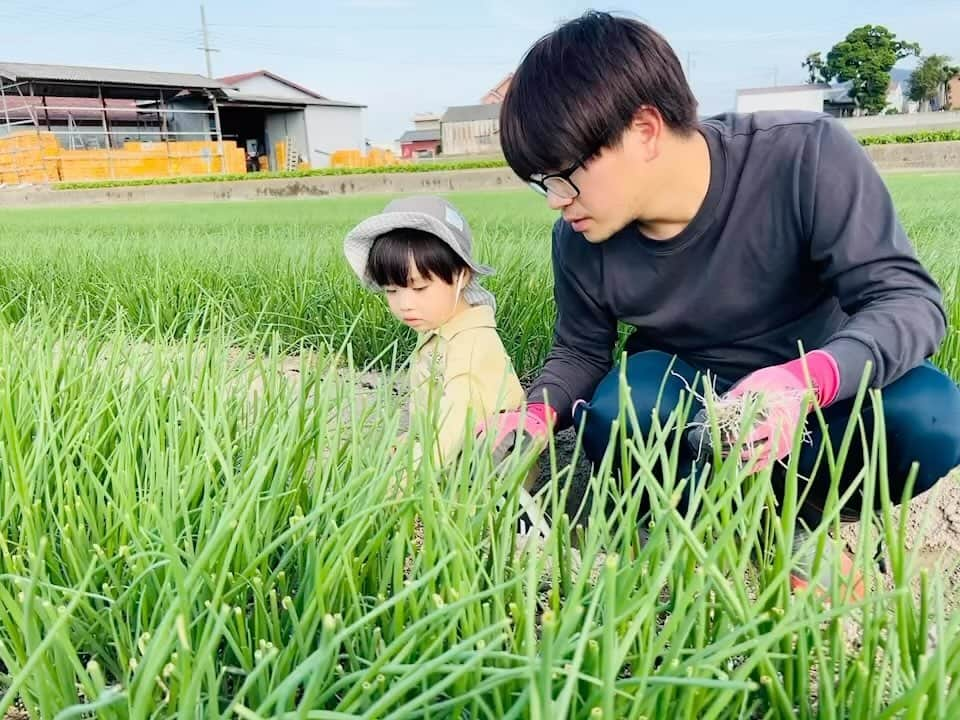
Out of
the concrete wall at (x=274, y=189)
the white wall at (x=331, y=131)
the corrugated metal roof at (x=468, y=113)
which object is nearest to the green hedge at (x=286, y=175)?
the concrete wall at (x=274, y=189)

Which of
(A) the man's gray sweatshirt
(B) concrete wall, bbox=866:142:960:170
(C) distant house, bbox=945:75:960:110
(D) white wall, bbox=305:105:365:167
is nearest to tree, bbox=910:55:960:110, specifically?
(C) distant house, bbox=945:75:960:110

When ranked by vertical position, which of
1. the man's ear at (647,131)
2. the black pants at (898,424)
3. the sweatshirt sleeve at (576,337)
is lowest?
the black pants at (898,424)

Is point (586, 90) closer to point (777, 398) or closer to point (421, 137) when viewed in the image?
point (777, 398)

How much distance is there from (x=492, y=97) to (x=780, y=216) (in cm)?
4522

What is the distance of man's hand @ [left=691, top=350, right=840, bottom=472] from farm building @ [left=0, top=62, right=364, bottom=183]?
1798cm

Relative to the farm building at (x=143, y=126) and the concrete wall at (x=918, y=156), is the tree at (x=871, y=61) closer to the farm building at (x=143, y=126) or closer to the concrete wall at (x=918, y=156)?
the farm building at (x=143, y=126)

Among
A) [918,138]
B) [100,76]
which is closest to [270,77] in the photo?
[100,76]

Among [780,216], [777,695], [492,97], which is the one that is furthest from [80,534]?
[492,97]

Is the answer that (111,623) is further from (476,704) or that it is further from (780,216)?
(780,216)

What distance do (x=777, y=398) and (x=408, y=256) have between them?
800mm

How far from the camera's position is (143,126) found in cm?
2172

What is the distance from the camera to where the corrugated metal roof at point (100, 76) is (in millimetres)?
16016

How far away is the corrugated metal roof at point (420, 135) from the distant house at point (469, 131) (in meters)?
7.08

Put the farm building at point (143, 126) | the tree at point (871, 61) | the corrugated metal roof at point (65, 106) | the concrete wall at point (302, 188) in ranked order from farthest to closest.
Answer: the tree at point (871, 61) → the corrugated metal roof at point (65, 106) → the farm building at point (143, 126) → the concrete wall at point (302, 188)
